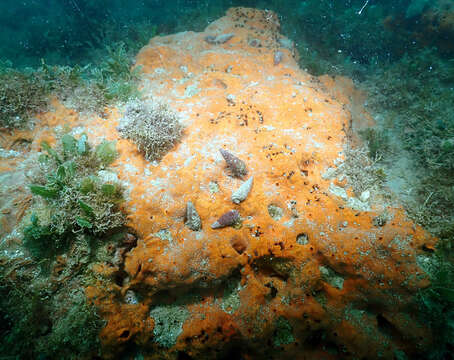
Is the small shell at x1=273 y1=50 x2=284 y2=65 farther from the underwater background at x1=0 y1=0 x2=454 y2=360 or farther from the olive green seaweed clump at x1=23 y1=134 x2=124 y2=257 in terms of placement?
the olive green seaweed clump at x1=23 y1=134 x2=124 y2=257

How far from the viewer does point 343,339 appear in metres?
2.91

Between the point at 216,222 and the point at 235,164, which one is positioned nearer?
the point at 216,222

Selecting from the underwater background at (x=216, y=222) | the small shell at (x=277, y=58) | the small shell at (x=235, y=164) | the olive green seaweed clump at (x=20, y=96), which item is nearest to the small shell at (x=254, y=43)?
the small shell at (x=277, y=58)

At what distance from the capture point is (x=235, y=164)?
148 inches

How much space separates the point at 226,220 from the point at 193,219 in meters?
0.53

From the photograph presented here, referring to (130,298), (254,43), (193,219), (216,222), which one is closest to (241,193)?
(216,222)

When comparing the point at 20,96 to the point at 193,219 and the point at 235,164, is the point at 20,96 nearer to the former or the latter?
the point at 193,219

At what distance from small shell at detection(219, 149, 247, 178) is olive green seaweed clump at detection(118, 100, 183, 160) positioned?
1215 mm

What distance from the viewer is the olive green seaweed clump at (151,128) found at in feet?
13.7

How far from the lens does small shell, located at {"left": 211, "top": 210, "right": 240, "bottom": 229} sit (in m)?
3.36

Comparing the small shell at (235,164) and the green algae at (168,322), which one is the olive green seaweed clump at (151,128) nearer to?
the small shell at (235,164)

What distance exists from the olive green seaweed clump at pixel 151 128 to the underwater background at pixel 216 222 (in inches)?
1.2

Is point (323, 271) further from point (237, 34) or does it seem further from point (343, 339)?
point (237, 34)

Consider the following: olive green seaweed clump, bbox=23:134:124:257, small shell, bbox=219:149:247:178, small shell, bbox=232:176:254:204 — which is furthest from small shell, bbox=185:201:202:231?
olive green seaweed clump, bbox=23:134:124:257
